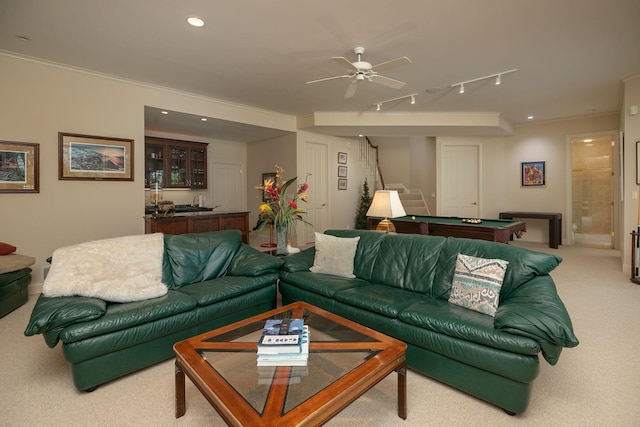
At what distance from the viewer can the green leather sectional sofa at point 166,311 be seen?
197cm

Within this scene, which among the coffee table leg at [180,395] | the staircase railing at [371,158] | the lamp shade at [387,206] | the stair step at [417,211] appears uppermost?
the staircase railing at [371,158]

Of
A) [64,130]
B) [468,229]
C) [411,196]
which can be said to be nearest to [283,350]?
[468,229]

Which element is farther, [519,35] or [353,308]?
[519,35]

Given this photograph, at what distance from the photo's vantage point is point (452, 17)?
2.98 metres

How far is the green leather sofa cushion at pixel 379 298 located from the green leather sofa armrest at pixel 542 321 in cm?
66

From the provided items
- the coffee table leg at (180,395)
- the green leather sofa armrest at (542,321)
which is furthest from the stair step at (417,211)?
the coffee table leg at (180,395)

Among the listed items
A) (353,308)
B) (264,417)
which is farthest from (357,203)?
(264,417)

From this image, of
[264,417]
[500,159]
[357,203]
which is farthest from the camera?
[357,203]

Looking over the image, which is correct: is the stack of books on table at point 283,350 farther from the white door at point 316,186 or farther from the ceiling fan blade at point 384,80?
the white door at point 316,186

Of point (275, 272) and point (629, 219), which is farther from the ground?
point (629, 219)

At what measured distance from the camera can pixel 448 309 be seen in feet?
7.25

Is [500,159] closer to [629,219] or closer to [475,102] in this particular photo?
[475,102]

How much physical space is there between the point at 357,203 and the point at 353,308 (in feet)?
20.2

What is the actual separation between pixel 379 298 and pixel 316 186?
5107 millimetres
